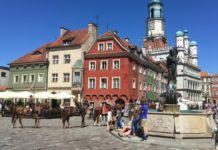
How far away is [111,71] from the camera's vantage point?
43.5 m

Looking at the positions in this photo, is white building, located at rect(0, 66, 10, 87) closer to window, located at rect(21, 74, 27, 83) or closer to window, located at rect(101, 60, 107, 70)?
window, located at rect(21, 74, 27, 83)

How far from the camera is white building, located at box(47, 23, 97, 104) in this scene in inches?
1764

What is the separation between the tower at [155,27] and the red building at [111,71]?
181 feet

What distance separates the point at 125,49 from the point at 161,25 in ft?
227

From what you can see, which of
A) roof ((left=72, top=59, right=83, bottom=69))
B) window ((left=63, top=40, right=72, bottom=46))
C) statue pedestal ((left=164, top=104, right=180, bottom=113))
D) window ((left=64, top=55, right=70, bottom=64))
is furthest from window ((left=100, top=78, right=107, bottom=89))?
statue pedestal ((left=164, top=104, right=180, bottom=113))

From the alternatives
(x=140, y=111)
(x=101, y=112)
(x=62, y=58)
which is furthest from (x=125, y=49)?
(x=140, y=111)

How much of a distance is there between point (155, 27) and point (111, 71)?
68.4 metres

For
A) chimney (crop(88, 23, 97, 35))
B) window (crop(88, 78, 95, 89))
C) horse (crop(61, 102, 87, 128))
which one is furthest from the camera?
chimney (crop(88, 23, 97, 35))

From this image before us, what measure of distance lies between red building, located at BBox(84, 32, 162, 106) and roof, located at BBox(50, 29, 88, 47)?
2243 mm

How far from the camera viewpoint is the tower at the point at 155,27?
337 feet

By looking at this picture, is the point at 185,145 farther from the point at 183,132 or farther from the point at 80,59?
the point at 80,59

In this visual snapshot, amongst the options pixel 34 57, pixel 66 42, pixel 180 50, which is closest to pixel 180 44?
pixel 180 50

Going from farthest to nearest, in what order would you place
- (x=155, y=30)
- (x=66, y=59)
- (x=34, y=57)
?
1. (x=155, y=30)
2. (x=34, y=57)
3. (x=66, y=59)

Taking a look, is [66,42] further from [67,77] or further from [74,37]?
[67,77]
